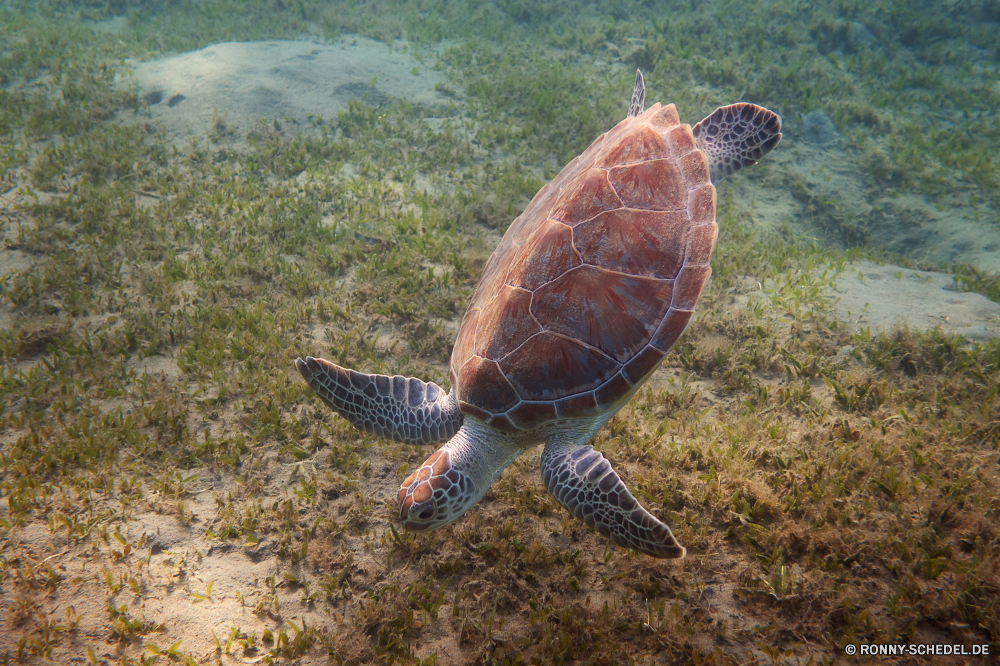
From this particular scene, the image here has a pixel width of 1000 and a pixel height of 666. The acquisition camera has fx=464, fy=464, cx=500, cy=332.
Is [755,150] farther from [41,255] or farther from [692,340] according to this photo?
[41,255]

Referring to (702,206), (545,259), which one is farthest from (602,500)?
(702,206)

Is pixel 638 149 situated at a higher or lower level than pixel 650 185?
higher

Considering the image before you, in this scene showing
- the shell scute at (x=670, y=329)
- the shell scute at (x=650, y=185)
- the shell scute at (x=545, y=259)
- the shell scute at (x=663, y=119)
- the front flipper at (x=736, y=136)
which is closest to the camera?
the shell scute at (x=670, y=329)

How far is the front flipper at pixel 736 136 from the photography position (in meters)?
3.86

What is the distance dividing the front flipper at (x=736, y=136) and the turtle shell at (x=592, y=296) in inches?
40.2

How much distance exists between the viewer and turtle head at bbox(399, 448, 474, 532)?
2330mm

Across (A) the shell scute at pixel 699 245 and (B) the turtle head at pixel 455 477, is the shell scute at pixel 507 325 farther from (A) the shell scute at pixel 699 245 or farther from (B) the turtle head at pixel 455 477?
(A) the shell scute at pixel 699 245

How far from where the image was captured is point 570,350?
2.46 metres

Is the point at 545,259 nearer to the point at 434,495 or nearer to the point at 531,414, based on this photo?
the point at 531,414

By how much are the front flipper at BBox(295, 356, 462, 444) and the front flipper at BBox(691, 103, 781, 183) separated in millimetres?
3020

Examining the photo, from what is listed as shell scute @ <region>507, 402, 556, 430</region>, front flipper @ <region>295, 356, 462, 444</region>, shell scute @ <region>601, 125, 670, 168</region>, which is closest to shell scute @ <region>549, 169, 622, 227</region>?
shell scute @ <region>601, 125, 670, 168</region>

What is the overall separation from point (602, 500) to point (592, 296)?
106 centimetres

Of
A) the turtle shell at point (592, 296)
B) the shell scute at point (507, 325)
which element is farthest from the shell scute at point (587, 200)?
the shell scute at point (507, 325)

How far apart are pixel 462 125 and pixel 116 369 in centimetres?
550
